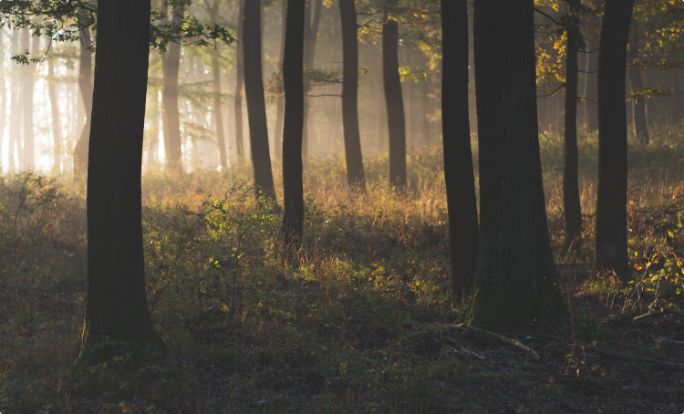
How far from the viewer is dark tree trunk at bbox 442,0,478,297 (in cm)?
878

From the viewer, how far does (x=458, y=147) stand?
877 centimetres

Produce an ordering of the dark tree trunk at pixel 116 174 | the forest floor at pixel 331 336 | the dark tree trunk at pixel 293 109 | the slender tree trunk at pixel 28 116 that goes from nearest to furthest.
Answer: the forest floor at pixel 331 336, the dark tree trunk at pixel 116 174, the dark tree trunk at pixel 293 109, the slender tree trunk at pixel 28 116

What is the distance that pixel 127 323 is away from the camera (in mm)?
6637

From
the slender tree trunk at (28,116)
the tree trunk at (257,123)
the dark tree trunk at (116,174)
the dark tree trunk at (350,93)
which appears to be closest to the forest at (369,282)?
the dark tree trunk at (116,174)

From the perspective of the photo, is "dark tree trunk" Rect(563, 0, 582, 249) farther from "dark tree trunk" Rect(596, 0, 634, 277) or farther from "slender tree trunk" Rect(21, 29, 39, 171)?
"slender tree trunk" Rect(21, 29, 39, 171)

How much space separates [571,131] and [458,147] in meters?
4.10

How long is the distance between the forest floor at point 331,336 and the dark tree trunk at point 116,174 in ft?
1.84

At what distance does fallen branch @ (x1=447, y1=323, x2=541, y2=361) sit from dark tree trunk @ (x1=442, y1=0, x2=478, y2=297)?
150cm

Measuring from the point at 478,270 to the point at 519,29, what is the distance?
2818 millimetres

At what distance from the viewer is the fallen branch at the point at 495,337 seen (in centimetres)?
645

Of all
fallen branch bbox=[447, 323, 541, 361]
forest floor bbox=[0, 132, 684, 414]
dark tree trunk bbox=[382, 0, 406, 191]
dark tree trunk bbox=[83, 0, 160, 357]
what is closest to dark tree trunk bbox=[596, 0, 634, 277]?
forest floor bbox=[0, 132, 684, 414]

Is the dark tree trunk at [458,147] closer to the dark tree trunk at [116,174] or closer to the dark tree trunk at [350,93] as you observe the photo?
the dark tree trunk at [116,174]

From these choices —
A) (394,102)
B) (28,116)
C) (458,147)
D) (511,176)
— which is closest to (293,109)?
→ (458,147)

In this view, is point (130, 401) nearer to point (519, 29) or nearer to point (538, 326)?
point (538, 326)
